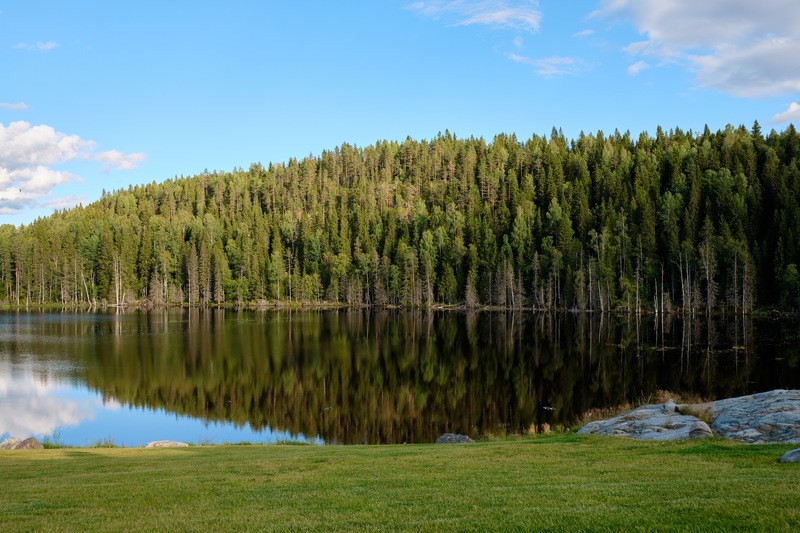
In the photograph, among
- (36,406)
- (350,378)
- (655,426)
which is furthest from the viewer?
(350,378)

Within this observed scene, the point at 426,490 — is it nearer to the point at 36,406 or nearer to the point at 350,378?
the point at 36,406

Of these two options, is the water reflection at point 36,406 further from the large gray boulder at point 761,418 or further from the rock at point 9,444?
the large gray boulder at point 761,418

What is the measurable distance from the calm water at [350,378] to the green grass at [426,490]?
571 inches

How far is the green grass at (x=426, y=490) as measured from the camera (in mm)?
10086

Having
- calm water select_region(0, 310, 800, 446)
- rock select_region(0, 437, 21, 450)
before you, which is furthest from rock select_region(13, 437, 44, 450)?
calm water select_region(0, 310, 800, 446)

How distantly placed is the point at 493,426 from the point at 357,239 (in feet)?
441

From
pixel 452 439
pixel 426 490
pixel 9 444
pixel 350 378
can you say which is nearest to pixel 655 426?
pixel 452 439

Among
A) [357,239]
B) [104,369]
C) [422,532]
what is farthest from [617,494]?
[357,239]

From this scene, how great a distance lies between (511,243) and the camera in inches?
5807

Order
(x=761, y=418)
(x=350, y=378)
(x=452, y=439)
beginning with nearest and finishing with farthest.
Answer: (x=761, y=418) < (x=452, y=439) < (x=350, y=378)

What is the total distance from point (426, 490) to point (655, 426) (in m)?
12.3

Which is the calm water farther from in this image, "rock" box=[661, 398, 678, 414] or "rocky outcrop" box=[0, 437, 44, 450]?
"rock" box=[661, 398, 678, 414]

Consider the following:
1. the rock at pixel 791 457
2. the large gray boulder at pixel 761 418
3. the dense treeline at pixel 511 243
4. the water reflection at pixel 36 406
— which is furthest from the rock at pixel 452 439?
the dense treeline at pixel 511 243

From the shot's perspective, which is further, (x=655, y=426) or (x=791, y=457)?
(x=655, y=426)
